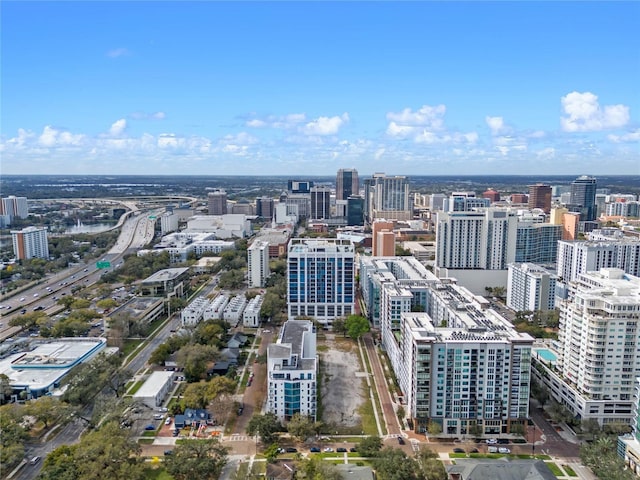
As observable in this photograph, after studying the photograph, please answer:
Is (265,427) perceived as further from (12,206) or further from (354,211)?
(12,206)

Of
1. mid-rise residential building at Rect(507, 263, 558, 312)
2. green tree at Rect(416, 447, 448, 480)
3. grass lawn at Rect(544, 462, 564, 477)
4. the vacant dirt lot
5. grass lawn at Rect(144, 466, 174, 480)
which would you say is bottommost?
grass lawn at Rect(544, 462, 564, 477)

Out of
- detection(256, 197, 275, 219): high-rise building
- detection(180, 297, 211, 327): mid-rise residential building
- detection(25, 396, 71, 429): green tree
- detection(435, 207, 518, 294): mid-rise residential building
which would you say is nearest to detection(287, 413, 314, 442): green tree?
detection(25, 396, 71, 429): green tree

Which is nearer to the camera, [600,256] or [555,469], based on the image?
[555,469]

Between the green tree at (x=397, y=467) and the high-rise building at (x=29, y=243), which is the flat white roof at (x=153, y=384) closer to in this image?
the green tree at (x=397, y=467)

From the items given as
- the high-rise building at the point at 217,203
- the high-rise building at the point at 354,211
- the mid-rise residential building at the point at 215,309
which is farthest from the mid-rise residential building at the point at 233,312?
the high-rise building at the point at 217,203

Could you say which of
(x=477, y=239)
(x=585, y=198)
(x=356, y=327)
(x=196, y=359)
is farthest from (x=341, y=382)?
(x=585, y=198)

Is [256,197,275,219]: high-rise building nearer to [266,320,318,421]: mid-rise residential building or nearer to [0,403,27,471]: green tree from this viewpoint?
[266,320,318,421]: mid-rise residential building
